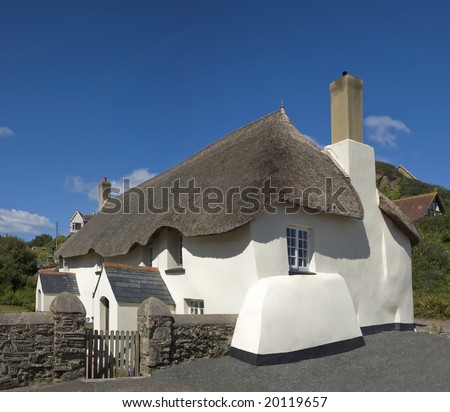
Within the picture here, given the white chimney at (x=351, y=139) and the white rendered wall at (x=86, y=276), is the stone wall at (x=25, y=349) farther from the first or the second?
the white rendered wall at (x=86, y=276)

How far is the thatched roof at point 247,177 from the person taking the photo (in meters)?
11.6

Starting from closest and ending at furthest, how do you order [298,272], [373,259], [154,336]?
[154,336]
[298,272]
[373,259]

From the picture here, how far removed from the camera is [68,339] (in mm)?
9211

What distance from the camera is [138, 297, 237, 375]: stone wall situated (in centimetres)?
977

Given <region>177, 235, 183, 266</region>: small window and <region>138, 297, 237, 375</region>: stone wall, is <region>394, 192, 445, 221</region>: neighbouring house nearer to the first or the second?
<region>177, 235, 183, 266</region>: small window

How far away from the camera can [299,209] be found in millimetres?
12039

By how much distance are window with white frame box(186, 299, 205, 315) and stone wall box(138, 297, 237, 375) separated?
223cm

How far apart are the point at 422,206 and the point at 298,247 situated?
2574cm

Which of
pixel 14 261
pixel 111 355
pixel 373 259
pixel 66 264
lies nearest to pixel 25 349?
pixel 111 355

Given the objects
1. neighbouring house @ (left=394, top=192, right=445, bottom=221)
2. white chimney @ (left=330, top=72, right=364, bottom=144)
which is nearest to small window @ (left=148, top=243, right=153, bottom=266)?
white chimney @ (left=330, top=72, right=364, bottom=144)

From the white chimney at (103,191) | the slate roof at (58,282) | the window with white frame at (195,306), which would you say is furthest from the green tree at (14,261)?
the window with white frame at (195,306)

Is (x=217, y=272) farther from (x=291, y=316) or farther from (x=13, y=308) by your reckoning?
(x=13, y=308)

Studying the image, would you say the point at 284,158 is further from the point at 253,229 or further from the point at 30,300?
the point at 30,300

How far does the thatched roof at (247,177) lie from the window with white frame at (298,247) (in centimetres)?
85
